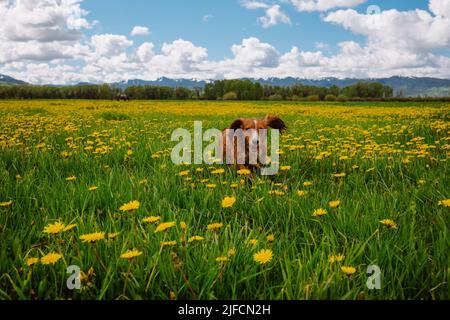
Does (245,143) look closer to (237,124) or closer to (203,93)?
(237,124)

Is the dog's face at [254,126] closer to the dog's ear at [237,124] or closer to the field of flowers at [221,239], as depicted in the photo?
the dog's ear at [237,124]

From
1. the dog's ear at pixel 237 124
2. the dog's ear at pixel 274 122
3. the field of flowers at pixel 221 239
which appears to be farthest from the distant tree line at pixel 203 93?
the field of flowers at pixel 221 239

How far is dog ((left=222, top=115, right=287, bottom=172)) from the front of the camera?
5.13 meters

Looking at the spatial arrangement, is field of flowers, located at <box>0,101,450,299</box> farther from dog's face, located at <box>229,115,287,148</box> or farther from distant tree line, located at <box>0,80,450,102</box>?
distant tree line, located at <box>0,80,450,102</box>

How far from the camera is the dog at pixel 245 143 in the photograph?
5130 millimetres

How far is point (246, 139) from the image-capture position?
534 centimetres

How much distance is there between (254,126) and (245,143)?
421mm

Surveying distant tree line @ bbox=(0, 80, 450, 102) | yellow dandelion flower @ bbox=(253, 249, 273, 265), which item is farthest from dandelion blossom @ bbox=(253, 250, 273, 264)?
distant tree line @ bbox=(0, 80, 450, 102)

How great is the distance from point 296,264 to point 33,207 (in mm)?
2342
